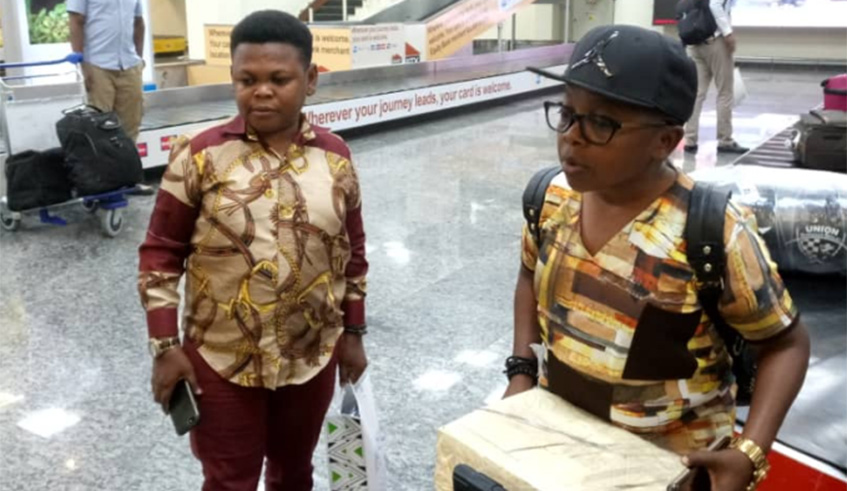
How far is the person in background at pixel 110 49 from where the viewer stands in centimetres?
506

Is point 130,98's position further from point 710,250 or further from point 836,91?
point 710,250

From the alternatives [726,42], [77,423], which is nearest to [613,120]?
[77,423]

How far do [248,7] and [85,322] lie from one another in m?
9.92

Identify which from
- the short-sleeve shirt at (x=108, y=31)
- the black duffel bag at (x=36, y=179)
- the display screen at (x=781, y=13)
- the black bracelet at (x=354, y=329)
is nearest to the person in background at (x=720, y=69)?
the short-sleeve shirt at (x=108, y=31)

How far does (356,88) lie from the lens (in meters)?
8.80

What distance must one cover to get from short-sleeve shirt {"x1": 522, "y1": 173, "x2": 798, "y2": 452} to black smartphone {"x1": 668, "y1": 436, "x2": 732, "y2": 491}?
0.33 feet

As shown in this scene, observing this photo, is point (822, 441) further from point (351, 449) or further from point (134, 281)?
point (134, 281)

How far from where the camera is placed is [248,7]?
12523mm

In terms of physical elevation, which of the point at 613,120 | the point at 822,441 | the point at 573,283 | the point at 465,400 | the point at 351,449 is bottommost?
the point at 465,400

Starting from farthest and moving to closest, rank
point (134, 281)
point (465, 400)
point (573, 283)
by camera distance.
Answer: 1. point (134, 281)
2. point (465, 400)
3. point (573, 283)

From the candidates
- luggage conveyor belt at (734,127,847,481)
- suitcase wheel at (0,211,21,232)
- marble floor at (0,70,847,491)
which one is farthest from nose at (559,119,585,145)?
suitcase wheel at (0,211,21,232)

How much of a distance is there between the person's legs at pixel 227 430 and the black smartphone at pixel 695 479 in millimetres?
835

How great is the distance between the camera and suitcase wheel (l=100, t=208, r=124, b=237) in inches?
183

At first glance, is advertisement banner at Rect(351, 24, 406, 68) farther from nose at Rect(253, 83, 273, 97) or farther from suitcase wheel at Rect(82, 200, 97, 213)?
nose at Rect(253, 83, 273, 97)
